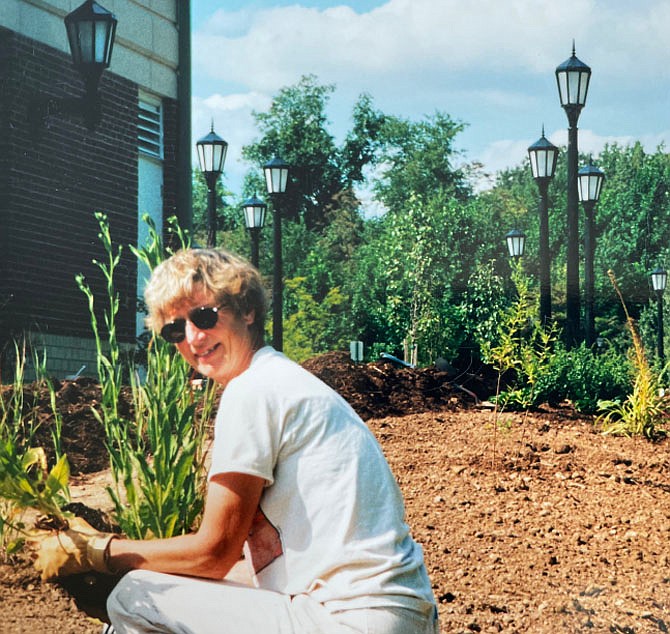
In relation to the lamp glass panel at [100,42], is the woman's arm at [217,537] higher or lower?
lower

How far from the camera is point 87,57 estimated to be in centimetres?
426

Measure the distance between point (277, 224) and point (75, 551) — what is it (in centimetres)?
350

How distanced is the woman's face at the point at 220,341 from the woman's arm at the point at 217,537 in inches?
11.5

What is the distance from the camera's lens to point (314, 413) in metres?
1.90

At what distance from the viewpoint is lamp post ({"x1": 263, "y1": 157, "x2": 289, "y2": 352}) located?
5281 mm

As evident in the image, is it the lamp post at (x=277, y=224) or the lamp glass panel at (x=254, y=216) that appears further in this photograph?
the lamp glass panel at (x=254, y=216)

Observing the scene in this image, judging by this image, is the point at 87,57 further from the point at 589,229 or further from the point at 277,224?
the point at 589,229

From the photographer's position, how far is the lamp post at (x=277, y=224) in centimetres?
528

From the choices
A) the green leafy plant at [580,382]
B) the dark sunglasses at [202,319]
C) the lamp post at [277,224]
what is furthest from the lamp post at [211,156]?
the dark sunglasses at [202,319]

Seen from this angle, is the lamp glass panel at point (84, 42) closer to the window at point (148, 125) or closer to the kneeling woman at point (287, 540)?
the window at point (148, 125)

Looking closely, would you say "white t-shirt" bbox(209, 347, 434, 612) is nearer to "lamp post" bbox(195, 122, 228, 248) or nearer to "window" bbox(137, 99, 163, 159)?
"window" bbox(137, 99, 163, 159)

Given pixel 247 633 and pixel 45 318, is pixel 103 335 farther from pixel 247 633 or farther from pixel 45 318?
pixel 247 633

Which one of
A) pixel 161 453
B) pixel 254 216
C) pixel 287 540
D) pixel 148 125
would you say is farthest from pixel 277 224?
pixel 287 540

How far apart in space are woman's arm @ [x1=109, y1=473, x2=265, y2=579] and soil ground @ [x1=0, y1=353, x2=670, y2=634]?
1.15 m
